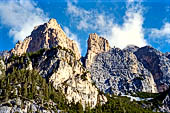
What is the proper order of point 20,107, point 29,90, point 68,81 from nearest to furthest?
1. point 20,107
2. point 29,90
3. point 68,81

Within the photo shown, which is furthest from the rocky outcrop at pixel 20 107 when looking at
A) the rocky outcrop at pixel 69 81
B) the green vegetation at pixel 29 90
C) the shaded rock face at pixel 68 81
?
the rocky outcrop at pixel 69 81

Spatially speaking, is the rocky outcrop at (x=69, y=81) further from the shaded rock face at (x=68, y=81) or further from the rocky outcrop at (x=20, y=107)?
the rocky outcrop at (x=20, y=107)

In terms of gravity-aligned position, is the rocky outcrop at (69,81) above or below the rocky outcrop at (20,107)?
above

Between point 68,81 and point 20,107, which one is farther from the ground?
point 68,81

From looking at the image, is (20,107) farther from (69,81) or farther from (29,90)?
(69,81)

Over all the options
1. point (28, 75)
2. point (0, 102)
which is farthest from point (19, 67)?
A: point (0, 102)

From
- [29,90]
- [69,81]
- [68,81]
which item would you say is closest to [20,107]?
[29,90]

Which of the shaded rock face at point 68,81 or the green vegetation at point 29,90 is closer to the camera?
the green vegetation at point 29,90

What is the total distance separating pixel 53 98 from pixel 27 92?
68.5ft

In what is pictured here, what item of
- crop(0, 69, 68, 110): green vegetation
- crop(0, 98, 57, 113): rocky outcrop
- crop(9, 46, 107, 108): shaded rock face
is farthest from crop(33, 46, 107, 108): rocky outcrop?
crop(0, 98, 57, 113): rocky outcrop

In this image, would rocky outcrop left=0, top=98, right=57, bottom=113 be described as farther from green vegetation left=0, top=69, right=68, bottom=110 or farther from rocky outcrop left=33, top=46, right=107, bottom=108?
rocky outcrop left=33, top=46, right=107, bottom=108

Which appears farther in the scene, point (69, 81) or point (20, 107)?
point (69, 81)

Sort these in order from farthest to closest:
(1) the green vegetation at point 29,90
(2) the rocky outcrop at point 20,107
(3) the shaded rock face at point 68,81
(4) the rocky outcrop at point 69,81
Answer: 1. (4) the rocky outcrop at point 69,81
2. (3) the shaded rock face at point 68,81
3. (1) the green vegetation at point 29,90
4. (2) the rocky outcrop at point 20,107

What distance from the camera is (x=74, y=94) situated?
172875mm
